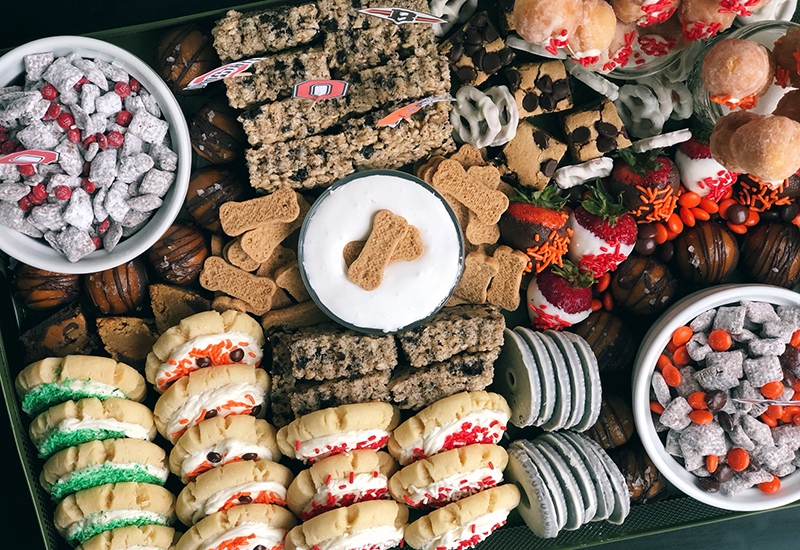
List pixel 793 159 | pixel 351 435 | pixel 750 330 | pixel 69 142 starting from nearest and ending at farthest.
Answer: pixel 793 159 < pixel 69 142 < pixel 351 435 < pixel 750 330

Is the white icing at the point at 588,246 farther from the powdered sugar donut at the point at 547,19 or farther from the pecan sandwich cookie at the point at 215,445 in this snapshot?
the pecan sandwich cookie at the point at 215,445

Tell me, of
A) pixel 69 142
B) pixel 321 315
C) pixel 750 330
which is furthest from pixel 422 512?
pixel 69 142

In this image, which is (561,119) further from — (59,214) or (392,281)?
(59,214)

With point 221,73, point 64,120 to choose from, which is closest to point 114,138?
point 64,120

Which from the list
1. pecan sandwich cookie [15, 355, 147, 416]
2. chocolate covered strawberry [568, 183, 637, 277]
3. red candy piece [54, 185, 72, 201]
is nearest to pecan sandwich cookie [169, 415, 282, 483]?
pecan sandwich cookie [15, 355, 147, 416]

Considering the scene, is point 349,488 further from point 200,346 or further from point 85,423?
point 85,423

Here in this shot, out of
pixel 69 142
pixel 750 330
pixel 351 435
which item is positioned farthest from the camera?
pixel 750 330
